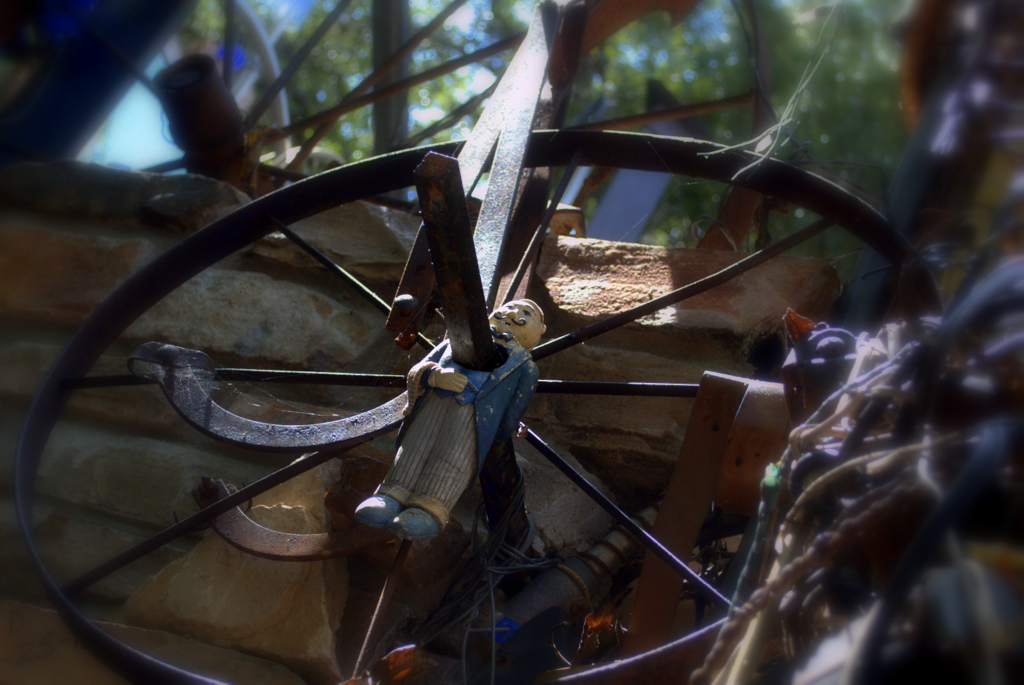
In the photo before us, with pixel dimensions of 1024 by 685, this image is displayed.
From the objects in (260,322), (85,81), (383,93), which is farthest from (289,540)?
(85,81)

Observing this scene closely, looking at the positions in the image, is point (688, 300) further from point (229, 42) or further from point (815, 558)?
point (229, 42)

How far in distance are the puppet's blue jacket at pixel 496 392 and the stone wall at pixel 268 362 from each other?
70cm

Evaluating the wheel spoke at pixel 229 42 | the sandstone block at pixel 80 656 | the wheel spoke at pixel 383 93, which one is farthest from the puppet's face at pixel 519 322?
the wheel spoke at pixel 229 42

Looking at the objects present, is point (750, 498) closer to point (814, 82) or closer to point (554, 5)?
point (814, 82)

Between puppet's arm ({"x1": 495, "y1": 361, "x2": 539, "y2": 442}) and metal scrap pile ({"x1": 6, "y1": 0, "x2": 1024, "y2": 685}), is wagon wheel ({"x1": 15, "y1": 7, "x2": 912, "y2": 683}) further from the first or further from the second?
puppet's arm ({"x1": 495, "y1": 361, "x2": 539, "y2": 442})

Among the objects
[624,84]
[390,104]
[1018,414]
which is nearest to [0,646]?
[1018,414]

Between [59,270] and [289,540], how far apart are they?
5.36 ft

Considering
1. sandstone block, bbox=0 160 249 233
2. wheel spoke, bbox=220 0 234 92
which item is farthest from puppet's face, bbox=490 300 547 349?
wheel spoke, bbox=220 0 234 92

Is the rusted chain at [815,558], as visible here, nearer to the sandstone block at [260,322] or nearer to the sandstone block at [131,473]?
the sandstone block at [131,473]

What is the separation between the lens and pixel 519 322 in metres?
1.40

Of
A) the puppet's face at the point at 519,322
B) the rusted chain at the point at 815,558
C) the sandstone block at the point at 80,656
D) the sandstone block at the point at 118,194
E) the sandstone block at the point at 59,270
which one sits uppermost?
the sandstone block at the point at 118,194

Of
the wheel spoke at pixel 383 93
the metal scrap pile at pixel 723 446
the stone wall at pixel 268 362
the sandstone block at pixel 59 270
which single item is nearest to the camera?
the metal scrap pile at pixel 723 446

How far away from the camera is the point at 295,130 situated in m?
3.05

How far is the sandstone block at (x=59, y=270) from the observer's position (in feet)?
8.21
